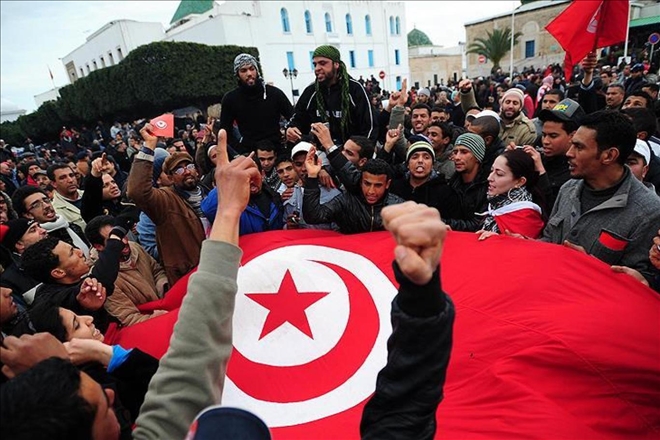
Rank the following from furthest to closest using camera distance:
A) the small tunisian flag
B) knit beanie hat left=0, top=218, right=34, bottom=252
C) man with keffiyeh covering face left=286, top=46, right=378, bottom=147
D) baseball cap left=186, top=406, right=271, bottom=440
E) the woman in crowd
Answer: the small tunisian flag
man with keffiyeh covering face left=286, top=46, right=378, bottom=147
knit beanie hat left=0, top=218, right=34, bottom=252
the woman in crowd
baseball cap left=186, top=406, right=271, bottom=440

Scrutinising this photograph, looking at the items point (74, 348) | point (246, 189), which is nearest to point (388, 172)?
point (246, 189)

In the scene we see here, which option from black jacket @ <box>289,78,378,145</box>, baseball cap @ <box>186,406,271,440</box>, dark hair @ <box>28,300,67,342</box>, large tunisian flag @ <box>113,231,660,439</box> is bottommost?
large tunisian flag @ <box>113,231,660,439</box>

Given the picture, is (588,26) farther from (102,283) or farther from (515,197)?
(102,283)

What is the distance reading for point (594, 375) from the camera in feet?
6.17

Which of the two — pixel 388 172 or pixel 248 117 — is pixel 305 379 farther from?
pixel 248 117

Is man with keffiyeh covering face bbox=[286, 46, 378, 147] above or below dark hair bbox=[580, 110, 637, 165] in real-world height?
above

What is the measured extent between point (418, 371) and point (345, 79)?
3960 millimetres

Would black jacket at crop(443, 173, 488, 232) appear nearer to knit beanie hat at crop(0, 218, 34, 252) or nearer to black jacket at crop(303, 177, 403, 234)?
black jacket at crop(303, 177, 403, 234)

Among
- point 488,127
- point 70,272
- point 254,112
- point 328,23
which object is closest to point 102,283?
point 70,272

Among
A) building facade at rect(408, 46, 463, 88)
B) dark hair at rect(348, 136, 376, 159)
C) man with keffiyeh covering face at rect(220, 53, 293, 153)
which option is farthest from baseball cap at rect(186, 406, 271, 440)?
building facade at rect(408, 46, 463, 88)

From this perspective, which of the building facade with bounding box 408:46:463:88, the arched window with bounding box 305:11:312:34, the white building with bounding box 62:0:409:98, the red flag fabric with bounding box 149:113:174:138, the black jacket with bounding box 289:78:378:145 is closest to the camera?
the red flag fabric with bounding box 149:113:174:138

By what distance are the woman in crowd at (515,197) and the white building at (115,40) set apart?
47553mm

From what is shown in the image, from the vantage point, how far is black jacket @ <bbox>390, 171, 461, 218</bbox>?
359 centimetres

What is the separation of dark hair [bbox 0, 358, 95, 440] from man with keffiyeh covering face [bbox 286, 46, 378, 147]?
3693 mm
